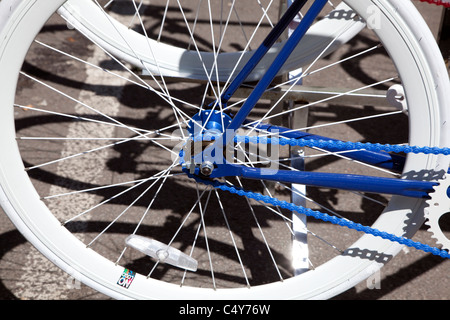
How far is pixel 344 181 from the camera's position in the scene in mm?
1764

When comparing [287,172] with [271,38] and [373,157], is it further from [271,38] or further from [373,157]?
[271,38]

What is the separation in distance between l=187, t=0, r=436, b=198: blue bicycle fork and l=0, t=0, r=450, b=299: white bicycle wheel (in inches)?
2.2

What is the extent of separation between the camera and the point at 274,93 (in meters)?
2.09

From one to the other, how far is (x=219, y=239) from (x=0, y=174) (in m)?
0.88

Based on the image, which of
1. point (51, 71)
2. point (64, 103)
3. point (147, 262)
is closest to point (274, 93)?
point (147, 262)

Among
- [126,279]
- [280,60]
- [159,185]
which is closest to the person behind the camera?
[280,60]

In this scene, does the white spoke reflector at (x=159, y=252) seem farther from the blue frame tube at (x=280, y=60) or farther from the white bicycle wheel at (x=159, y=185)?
the blue frame tube at (x=280, y=60)

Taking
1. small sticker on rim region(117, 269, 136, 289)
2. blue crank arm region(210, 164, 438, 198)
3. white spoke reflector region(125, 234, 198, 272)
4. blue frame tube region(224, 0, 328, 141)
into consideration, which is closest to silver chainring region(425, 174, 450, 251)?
blue crank arm region(210, 164, 438, 198)

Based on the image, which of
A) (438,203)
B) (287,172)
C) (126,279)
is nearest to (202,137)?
(287,172)

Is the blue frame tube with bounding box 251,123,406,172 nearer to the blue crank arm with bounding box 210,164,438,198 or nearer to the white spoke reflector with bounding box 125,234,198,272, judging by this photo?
the blue crank arm with bounding box 210,164,438,198

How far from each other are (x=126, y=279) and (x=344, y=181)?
0.72 m

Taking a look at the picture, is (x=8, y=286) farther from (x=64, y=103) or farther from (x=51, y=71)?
(x=51, y=71)

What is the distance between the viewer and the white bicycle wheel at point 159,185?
5.31ft

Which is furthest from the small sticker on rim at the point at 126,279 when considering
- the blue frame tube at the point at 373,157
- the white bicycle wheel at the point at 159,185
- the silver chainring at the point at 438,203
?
the silver chainring at the point at 438,203
